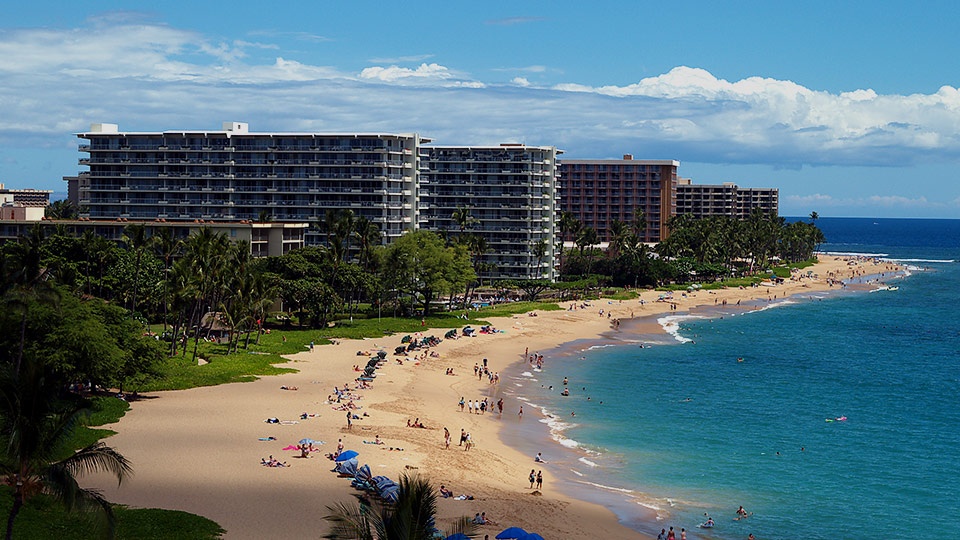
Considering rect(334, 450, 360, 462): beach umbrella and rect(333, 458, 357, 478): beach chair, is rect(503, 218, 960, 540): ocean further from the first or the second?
rect(333, 458, 357, 478): beach chair

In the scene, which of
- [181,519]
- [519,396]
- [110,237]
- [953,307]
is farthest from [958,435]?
[953,307]

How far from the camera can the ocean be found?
51.7 m

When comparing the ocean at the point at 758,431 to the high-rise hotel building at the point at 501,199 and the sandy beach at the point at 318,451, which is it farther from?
the high-rise hotel building at the point at 501,199

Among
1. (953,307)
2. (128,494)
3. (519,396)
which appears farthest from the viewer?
(953,307)

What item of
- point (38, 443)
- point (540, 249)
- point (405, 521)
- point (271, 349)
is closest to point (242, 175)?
point (540, 249)

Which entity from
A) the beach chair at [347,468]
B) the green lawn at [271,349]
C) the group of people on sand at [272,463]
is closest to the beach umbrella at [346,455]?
the beach chair at [347,468]

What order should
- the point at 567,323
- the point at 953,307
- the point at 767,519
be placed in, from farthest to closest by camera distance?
the point at 953,307 → the point at 567,323 → the point at 767,519

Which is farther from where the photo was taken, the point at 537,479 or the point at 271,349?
the point at 271,349

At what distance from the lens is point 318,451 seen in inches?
2188

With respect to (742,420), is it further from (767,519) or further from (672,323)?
(672,323)

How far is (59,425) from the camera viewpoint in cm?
2834

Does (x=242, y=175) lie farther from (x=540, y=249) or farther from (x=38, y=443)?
(x=38, y=443)

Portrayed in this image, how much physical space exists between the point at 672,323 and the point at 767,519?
3467 inches

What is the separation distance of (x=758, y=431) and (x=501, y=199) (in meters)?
101
